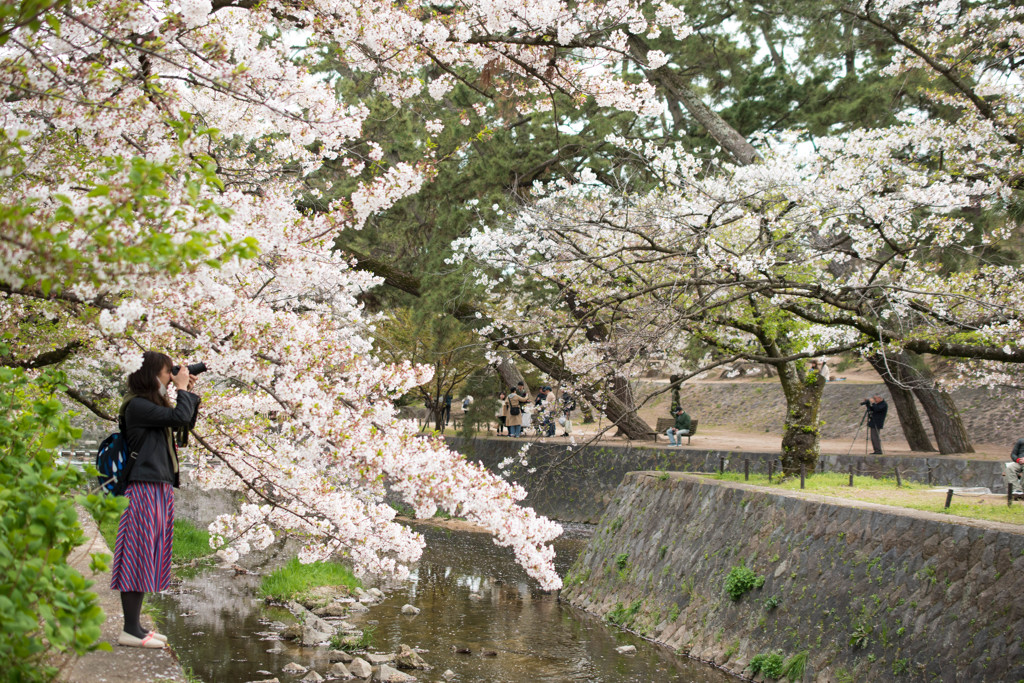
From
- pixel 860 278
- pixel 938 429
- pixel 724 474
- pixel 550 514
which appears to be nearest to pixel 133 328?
pixel 860 278

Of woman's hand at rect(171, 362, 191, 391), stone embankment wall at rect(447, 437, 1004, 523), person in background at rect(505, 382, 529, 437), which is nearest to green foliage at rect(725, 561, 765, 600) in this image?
stone embankment wall at rect(447, 437, 1004, 523)

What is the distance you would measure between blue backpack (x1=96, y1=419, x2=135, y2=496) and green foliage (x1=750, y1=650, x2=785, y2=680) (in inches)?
269

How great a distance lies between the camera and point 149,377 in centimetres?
449

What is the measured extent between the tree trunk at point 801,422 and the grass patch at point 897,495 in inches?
15.2

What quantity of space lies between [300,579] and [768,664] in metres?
7.15

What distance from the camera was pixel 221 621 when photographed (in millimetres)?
10469

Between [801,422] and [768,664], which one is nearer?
[768,664]

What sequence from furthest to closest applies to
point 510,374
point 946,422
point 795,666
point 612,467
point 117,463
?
point 510,374, point 612,467, point 946,422, point 795,666, point 117,463

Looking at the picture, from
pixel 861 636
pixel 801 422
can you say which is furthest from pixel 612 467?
pixel 861 636

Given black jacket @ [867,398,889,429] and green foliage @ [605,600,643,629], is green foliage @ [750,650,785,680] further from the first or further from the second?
black jacket @ [867,398,889,429]

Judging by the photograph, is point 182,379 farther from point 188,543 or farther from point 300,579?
point 188,543

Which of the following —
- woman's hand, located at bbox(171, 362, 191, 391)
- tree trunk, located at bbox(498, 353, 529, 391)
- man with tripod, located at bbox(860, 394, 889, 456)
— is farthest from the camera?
tree trunk, located at bbox(498, 353, 529, 391)

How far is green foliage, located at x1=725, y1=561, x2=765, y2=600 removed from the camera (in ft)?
31.4

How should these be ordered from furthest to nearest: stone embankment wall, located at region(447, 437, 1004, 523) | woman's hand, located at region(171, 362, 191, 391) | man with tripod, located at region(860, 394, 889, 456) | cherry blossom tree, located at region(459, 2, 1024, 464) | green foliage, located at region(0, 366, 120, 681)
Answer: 1. man with tripod, located at region(860, 394, 889, 456)
2. stone embankment wall, located at region(447, 437, 1004, 523)
3. cherry blossom tree, located at region(459, 2, 1024, 464)
4. woman's hand, located at region(171, 362, 191, 391)
5. green foliage, located at region(0, 366, 120, 681)
